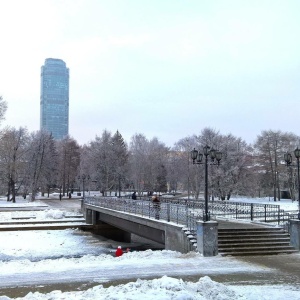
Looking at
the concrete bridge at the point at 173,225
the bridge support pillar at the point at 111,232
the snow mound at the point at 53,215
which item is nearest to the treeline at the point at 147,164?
the snow mound at the point at 53,215

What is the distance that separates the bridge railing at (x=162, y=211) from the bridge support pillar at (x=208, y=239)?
1988mm

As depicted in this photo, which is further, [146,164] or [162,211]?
[146,164]

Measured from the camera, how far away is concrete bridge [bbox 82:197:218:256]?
52.3ft

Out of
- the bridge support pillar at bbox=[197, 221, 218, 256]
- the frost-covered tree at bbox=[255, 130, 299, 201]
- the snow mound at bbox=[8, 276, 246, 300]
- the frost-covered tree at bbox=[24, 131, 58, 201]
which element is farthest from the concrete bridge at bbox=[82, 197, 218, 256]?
the frost-covered tree at bbox=[255, 130, 299, 201]

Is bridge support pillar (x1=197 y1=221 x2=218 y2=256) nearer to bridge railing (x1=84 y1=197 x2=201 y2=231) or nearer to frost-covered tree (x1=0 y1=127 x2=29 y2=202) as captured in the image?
bridge railing (x1=84 y1=197 x2=201 y2=231)

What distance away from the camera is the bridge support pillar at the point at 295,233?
17.0m

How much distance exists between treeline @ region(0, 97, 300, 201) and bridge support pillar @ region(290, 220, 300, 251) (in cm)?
4065

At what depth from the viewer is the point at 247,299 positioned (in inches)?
358

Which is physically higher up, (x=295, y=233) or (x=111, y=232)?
(x=295, y=233)

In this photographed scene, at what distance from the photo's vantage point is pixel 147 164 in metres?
86.9

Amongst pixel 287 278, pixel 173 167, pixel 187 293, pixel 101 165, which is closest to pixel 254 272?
pixel 287 278

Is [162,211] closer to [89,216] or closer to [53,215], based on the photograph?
[89,216]

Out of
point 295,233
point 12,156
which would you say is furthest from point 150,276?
point 12,156

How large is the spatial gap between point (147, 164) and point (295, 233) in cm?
7002
